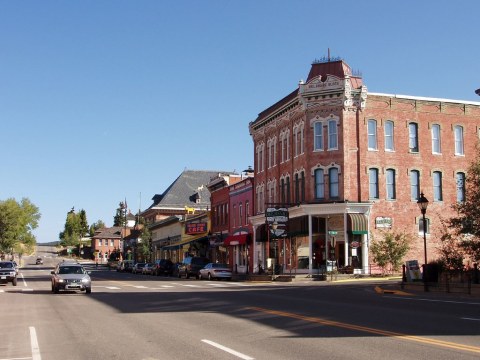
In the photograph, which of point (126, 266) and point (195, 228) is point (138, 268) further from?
point (195, 228)

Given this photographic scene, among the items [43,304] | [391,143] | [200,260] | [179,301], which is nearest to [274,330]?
[179,301]

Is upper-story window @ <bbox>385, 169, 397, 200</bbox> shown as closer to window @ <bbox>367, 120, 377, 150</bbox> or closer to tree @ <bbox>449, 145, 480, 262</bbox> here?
window @ <bbox>367, 120, 377, 150</bbox>

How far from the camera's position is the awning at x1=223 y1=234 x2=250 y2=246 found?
5966 centimetres

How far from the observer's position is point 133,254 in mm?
119000

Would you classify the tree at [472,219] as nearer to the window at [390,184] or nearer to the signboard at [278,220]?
the window at [390,184]

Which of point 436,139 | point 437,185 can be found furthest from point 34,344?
point 436,139

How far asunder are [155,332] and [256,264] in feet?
145

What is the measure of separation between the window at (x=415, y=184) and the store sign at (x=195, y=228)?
3119 centimetres

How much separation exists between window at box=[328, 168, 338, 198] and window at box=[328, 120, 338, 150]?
182 cm

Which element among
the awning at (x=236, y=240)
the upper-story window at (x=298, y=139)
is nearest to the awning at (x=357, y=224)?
the upper-story window at (x=298, y=139)

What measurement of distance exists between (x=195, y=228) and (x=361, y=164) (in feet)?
110

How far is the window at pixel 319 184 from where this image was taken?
4809cm

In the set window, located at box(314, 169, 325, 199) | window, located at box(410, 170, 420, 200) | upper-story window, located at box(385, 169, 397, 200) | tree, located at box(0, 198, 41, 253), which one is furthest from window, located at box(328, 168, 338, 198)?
tree, located at box(0, 198, 41, 253)

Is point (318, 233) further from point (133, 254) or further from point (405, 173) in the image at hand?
point (133, 254)
